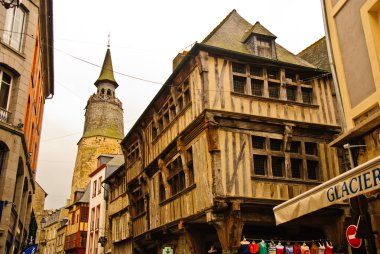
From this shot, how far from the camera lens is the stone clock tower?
5394 centimetres

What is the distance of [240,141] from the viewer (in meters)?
11.9

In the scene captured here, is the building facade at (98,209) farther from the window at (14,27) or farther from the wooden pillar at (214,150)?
the wooden pillar at (214,150)

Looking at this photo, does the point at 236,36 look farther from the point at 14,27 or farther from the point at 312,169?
the point at 14,27

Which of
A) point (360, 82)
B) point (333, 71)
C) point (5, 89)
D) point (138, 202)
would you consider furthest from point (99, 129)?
point (360, 82)

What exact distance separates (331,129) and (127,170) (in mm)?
11074

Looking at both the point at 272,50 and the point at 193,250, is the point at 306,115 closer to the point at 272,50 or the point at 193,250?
the point at 272,50

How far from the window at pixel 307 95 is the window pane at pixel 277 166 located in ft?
8.33

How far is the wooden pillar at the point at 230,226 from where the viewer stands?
1081 cm

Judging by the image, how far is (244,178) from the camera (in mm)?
11477

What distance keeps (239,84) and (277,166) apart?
292 centimetres

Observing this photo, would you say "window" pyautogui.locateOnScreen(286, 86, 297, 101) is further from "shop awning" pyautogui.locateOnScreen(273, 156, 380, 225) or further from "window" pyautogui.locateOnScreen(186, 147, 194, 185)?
"shop awning" pyautogui.locateOnScreen(273, 156, 380, 225)

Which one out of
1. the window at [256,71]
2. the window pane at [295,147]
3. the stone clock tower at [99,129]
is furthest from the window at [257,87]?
the stone clock tower at [99,129]

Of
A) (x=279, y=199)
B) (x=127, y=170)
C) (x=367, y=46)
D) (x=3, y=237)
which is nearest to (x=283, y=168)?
(x=279, y=199)

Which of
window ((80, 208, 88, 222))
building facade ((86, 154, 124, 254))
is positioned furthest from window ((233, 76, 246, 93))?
window ((80, 208, 88, 222))
